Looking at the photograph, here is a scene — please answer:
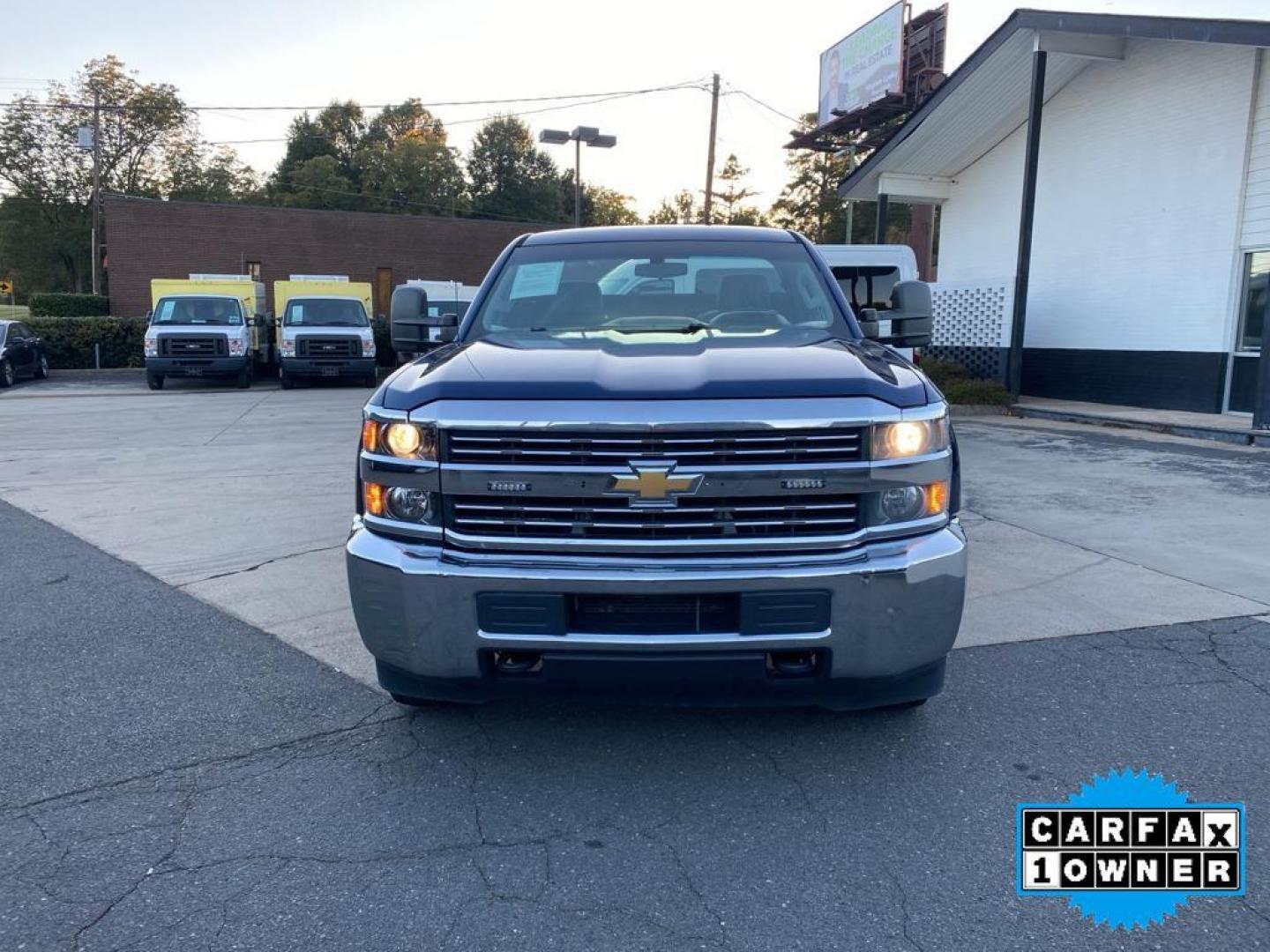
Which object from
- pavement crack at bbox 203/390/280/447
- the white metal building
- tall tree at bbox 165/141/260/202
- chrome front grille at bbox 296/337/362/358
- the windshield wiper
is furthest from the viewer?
tall tree at bbox 165/141/260/202

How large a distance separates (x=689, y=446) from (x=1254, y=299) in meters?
13.5

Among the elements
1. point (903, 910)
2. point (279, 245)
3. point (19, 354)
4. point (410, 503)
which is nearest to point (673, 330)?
point (410, 503)

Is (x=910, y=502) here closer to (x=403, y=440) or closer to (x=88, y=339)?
(x=403, y=440)

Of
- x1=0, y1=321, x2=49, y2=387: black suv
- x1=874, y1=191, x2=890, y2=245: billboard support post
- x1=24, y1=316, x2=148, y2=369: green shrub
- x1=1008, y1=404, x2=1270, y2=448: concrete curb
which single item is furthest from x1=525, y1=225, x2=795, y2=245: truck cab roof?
x1=24, y1=316, x2=148, y2=369: green shrub

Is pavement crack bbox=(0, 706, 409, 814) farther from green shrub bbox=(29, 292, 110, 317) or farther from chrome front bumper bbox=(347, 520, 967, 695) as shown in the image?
green shrub bbox=(29, 292, 110, 317)

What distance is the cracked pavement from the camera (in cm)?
247

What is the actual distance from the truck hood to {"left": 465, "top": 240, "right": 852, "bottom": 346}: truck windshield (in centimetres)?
51

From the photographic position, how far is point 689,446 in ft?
9.72

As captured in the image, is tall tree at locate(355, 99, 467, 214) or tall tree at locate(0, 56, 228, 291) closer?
tall tree at locate(0, 56, 228, 291)

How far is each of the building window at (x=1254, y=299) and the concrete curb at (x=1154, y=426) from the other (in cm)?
195

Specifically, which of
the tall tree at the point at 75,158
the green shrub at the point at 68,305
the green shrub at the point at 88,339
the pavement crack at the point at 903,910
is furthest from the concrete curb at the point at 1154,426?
the tall tree at the point at 75,158

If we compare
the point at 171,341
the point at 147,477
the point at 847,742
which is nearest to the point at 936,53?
the point at 171,341

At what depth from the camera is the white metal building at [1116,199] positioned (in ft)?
43.8

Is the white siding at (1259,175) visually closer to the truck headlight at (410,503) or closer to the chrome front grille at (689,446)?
the chrome front grille at (689,446)
